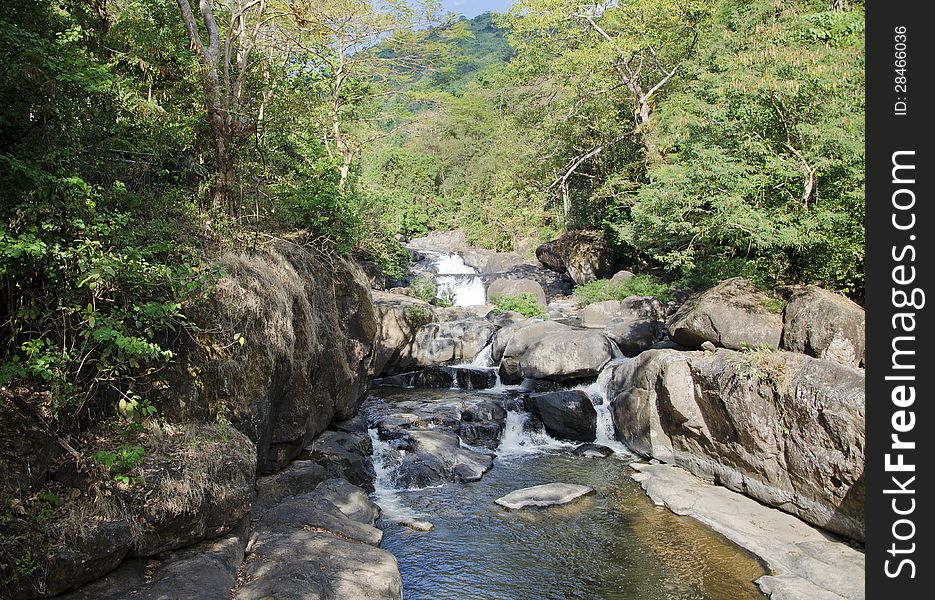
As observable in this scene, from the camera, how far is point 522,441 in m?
13.0

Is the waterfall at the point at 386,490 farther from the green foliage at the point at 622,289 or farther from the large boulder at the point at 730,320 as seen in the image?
the green foliage at the point at 622,289

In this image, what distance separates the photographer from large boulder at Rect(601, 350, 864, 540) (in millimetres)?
8188

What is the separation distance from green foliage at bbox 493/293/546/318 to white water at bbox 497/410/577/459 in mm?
8139

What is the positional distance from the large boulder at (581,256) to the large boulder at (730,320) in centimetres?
1048

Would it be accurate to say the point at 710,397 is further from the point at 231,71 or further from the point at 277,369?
the point at 231,71

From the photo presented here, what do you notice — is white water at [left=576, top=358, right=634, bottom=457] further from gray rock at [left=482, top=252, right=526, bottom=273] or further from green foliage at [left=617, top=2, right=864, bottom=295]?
gray rock at [left=482, top=252, right=526, bottom=273]

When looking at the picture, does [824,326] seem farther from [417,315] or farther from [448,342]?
[448,342]

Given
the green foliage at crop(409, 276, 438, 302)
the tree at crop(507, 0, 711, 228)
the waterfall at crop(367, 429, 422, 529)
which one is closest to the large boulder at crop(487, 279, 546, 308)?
the green foliage at crop(409, 276, 438, 302)

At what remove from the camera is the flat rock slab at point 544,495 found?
384 inches

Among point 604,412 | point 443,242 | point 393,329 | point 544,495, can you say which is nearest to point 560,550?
point 544,495

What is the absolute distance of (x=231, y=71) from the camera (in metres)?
9.30

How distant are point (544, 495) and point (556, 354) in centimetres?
546

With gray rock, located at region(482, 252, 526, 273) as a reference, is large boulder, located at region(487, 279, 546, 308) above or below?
below
